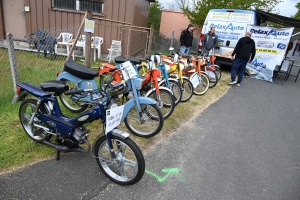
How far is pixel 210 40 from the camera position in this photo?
8.16m

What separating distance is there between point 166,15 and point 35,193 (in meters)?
20.7

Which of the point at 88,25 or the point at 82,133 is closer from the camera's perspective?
the point at 82,133

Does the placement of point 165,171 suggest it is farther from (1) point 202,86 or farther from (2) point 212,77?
(2) point 212,77

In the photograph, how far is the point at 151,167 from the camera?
2734 mm

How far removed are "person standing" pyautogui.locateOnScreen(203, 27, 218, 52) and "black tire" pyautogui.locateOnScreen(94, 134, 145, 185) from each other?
6.95 m

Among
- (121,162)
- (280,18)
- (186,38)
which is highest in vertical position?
(280,18)

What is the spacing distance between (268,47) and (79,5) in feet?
26.4

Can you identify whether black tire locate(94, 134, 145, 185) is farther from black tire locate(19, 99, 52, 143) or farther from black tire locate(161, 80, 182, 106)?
black tire locate(161, 80, 182, 106)

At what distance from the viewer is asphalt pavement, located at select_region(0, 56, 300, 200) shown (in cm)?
225

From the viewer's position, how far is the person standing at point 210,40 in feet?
26.7

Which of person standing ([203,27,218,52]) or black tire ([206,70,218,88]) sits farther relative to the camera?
person standing ([203,27,218,52])

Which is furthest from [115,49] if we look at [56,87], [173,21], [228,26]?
[173,21]

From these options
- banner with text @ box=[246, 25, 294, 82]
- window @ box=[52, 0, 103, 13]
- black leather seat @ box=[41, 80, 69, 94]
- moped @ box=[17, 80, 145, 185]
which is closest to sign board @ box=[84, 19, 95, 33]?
moped @ box=[17, 80, 145, 185]

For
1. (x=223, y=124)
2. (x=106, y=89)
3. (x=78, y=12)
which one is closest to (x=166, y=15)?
(x=78, y=12)
